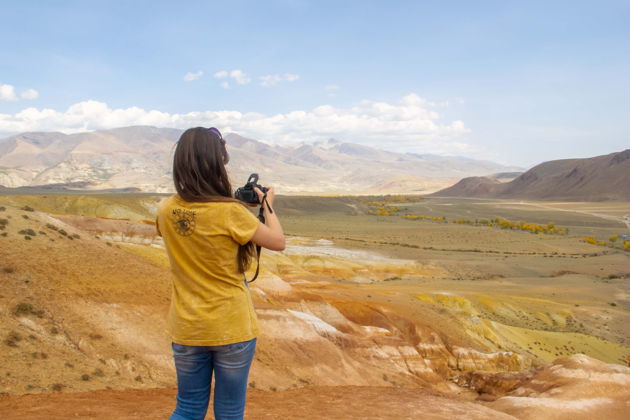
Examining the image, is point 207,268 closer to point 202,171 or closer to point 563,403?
point 202,171

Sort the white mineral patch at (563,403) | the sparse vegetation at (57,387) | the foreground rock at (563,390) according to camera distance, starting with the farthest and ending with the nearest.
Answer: the white mineral patch at (563,403), the foreground rock at (563,390), the sparse vegetation at (57,387)

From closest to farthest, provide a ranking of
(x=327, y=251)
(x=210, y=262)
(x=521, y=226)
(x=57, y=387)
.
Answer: (x=210, y=262) < (x=57, y=387) < (x=327, y=251) < (x=521, y=226)

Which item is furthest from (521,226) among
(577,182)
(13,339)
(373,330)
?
(13,339)

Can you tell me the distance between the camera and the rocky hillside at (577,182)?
142 metres

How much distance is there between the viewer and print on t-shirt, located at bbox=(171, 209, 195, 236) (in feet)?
9.61

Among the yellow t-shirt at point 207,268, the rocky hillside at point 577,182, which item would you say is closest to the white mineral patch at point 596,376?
the yellow t-shirt at point 207,268

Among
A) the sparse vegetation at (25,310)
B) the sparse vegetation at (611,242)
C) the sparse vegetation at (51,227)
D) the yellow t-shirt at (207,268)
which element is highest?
the yellow t-shirt at (207,268)

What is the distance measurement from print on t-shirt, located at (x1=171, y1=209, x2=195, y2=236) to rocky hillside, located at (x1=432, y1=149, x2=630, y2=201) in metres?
161

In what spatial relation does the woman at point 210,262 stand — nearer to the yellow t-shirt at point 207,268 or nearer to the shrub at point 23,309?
the yellow t-shirt at point 207,268

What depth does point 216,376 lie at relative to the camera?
119 inches

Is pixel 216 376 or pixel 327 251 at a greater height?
pixel 216 376

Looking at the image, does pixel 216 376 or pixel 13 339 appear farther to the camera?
pixel 13 339

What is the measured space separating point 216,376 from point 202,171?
4.58 ft

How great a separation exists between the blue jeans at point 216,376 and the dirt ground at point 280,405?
134 inches
